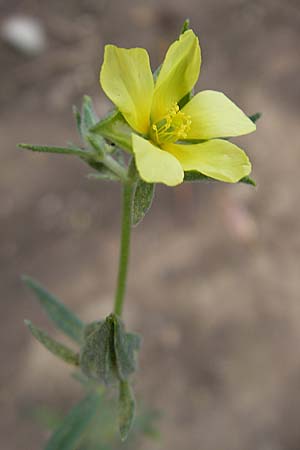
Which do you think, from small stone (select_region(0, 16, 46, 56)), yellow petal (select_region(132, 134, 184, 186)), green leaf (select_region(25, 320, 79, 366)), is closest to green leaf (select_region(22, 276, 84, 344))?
green leaf (select_region(25, 320, 79, 366))

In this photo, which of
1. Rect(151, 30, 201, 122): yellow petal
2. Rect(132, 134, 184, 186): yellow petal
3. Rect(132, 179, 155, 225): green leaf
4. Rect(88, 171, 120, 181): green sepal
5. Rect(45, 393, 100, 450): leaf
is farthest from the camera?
Rect(45, 393, 100, 450): leaf

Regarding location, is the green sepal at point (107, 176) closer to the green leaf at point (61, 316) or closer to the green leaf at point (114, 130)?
the green leaf at point (114, 130)

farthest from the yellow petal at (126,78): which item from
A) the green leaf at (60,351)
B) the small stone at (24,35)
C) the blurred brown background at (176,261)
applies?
the small stone at (24,35)

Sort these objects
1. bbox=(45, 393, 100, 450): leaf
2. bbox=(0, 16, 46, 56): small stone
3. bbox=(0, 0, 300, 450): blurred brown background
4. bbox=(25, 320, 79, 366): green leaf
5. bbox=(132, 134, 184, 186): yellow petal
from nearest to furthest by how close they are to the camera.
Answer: bbox=(132, 134, 184, 186): yellow petal → bbox=(25, 320, 79, 366): green leaf → bbox=(45, 393, 100, 450): leaf → bbox=(0, 0, 300, 450): blurred brown background → bbox=(0, 16, 46, 56): small stone

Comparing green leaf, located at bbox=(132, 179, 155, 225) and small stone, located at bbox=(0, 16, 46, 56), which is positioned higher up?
green leaf, located at bbox=(132, 179, 155, 225)

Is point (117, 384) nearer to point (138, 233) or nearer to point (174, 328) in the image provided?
point (174, 328)

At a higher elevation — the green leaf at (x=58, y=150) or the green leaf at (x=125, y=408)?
the green leaf at (x=58, y=150)

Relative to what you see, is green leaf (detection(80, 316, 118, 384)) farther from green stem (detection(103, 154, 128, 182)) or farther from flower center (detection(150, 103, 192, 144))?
flower center (detection(150, 103, 192, 144))
